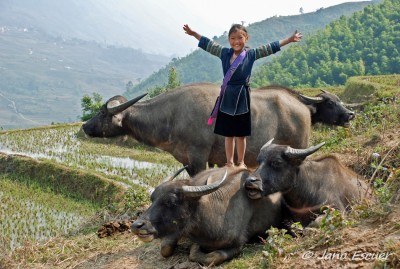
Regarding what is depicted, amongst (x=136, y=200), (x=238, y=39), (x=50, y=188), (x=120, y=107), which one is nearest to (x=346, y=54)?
(x=50, y=188)

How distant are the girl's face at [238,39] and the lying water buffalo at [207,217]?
3.98ft

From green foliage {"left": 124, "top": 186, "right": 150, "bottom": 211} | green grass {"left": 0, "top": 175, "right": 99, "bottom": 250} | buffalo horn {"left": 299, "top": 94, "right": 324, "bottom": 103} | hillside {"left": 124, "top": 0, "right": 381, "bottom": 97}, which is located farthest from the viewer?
hillside {"left": 124, "top": 0, "right": 381, "bottom": 97}

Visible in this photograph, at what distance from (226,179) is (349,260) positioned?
165 centimetres

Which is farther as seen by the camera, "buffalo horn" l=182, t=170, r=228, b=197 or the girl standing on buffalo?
the girl standing on buffalo

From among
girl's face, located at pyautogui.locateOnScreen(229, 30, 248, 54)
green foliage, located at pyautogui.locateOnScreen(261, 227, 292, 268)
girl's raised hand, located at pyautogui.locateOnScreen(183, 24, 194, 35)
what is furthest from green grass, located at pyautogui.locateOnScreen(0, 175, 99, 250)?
green foliage, located at pyautogui.locateOnScreen(261, 227, 292, 268)

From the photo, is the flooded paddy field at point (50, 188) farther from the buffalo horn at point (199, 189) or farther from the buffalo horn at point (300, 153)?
the buffalo horn at point (300, 153)

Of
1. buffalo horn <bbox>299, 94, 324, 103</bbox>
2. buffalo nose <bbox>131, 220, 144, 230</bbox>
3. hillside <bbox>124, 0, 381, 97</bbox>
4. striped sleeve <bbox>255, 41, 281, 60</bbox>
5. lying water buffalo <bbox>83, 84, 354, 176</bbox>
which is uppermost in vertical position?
hillside <bbox>124, 0, 381, 97</bbox>

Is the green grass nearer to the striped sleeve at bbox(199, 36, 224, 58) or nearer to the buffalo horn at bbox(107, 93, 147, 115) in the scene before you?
the buffalo horn at bbox(107, 93, 147, 115)

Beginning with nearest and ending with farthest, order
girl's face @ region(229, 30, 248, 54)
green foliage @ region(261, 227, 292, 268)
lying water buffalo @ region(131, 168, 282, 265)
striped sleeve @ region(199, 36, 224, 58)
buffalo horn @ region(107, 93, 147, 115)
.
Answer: green foliage @ region(261, 227, 292, 268)
lying water buffalo @ region(131, 168, 282, 265)
girl's face @ region(229, 30, 248, 54)
striped sleeve @ region(199, 36, 224, 58)
buffalo horn @ region(107, 93, 147, 115)

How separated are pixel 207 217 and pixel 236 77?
1.44 metres

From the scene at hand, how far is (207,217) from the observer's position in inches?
165

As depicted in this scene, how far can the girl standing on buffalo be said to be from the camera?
189 inches

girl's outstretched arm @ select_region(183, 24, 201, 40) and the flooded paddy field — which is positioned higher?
girl's outstretched arm @ select_region(183, 24, 201, 40)

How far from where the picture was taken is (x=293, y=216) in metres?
4.57
